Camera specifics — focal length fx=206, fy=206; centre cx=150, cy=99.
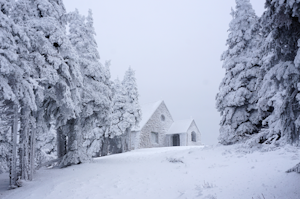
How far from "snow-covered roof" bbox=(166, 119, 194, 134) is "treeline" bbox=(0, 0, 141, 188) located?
17103 mm

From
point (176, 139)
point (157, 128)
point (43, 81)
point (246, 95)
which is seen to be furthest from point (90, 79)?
point (176, 139)

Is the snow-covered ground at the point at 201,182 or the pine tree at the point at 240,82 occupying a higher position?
the pine tree at the point at 240,82

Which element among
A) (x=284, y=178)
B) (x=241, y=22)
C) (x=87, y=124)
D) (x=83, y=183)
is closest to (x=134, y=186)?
(x=83, y=183)

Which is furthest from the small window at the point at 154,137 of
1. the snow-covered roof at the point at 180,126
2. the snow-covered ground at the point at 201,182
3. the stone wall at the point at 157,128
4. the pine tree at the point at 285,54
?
the pine tree at the point at 285,54

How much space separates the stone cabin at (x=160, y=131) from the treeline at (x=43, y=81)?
12.4 metres

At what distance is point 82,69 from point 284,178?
1324 centimetres

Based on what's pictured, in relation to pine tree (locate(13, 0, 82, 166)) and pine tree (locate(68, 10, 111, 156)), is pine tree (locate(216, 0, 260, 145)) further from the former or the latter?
pine tree (locate(13, 0, 82, 166))

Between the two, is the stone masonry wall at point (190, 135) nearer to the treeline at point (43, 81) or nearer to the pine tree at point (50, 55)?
the treeline at point (43, 81)

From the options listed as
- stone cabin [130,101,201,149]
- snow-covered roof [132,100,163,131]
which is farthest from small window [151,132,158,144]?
snow-covered roof [132,100,163,131]

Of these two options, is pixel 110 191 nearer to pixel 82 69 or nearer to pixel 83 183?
pixel 83 183

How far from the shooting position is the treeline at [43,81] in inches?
293

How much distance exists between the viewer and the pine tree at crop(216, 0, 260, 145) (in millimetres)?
11844

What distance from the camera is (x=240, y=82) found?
12219 mm

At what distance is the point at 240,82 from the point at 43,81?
35.0 feet
